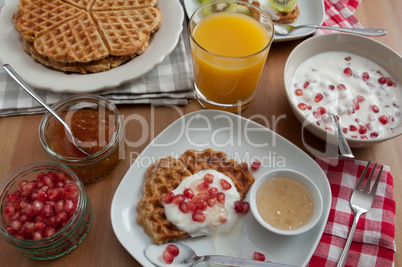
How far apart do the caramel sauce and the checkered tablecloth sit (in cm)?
81

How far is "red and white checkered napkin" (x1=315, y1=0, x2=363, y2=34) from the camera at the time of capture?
9.20 ft

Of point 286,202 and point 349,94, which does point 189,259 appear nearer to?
point 286,202

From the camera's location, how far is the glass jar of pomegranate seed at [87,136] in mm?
2002

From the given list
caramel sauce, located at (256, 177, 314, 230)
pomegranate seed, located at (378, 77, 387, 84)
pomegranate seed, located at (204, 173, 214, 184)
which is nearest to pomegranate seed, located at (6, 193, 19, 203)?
pomegranate seed, located at (204, 173, 214, 184)

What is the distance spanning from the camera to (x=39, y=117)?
7.75 feet

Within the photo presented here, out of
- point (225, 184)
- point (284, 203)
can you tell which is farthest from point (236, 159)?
point (284, 203)

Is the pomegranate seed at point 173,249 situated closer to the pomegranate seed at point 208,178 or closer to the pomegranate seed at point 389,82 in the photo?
the pomegranate seed at point 208,178

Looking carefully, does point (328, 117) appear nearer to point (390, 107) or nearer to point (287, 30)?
point (390, 107)

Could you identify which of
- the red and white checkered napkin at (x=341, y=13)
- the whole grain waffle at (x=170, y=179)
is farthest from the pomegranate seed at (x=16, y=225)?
the red and white checkered napkin at (x=341, y=13)

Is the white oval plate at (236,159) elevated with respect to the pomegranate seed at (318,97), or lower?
lower

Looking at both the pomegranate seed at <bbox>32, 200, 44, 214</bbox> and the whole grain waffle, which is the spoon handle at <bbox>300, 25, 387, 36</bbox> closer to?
the whole grain waffle

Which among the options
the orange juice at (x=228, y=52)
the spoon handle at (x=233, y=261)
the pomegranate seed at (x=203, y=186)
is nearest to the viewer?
the spoon handle at (x=233, y=261)

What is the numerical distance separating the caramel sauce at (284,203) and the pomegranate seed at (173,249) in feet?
1.46

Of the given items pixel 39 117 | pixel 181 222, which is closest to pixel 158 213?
pixel 181 222
